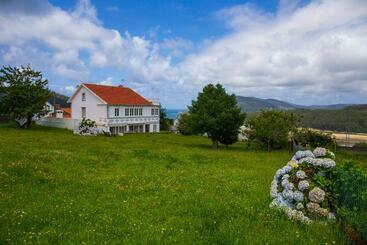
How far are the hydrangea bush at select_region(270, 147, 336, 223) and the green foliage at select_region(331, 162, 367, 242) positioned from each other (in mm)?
287

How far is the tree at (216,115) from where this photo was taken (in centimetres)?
4609

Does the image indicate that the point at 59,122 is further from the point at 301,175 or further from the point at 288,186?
the point at 301,175

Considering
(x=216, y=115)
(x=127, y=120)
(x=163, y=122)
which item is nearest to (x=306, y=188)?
(x=216, y=115)

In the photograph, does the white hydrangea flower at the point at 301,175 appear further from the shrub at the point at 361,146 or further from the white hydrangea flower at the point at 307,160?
the shrub at the point at 361,146

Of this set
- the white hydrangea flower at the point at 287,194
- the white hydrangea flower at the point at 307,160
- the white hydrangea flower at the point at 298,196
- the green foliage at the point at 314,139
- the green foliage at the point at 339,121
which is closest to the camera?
the white hydrangea flower at the point at 298,196

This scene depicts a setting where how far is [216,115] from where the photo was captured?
152 ft

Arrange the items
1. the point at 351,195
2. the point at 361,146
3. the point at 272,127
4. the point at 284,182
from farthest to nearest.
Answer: the point at 272,127 < the point at 361,146 < the point at 284,182 < the point at 351,195

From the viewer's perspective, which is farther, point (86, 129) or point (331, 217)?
point (86, 129)

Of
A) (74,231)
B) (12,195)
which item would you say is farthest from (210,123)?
(74,231)

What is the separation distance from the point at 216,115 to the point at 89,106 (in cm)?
2997

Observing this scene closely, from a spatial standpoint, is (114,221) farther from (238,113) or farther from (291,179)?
(238,113)

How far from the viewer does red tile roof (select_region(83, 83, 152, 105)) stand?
6694 centimetres

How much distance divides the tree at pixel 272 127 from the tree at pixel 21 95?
1286 inches

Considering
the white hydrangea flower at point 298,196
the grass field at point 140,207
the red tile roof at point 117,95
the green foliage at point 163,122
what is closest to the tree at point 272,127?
the grass field at point 140,207
